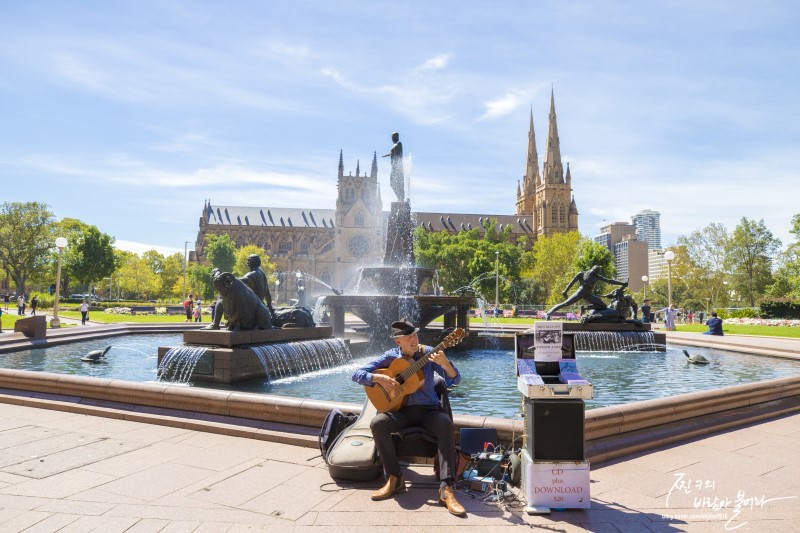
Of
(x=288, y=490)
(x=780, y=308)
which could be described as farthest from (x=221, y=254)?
(x=288, y=490)

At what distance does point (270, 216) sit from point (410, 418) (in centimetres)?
12461

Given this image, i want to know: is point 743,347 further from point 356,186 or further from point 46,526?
point 356,186

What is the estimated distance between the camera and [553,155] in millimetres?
121188

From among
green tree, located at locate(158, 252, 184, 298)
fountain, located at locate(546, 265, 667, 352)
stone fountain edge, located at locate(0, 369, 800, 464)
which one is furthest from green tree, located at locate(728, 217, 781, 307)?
green tree, located at locate(158, 252, 184, 298)

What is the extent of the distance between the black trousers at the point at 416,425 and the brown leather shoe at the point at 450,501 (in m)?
0.11

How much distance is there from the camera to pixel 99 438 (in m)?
6.33

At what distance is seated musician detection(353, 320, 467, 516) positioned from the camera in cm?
462

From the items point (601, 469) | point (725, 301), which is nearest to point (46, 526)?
point (601, 469)

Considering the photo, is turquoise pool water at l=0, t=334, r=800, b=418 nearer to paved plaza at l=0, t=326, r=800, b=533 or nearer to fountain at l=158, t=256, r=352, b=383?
fountain at l=158, t=256, r=352, b=383

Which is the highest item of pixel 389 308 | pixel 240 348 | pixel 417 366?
pixel 389 308

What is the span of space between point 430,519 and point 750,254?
76286mm

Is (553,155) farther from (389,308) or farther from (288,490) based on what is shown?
(288,490)

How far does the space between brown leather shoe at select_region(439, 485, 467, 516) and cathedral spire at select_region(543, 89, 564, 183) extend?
122m

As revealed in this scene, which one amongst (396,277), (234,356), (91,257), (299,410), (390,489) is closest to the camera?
(390,489)
